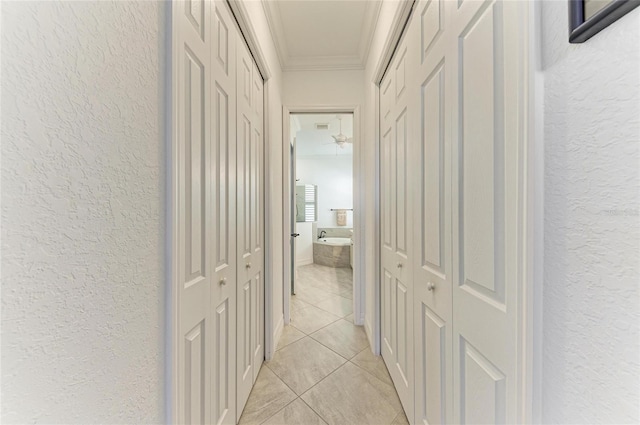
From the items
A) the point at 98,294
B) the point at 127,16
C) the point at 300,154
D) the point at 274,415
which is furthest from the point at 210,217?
Answer: the point at 300,154

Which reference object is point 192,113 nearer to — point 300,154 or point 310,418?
point 310,418

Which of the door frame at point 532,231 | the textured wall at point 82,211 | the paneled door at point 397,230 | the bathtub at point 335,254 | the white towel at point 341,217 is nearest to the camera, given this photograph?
the textured wall at point 82,211

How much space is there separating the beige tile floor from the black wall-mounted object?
1735mm

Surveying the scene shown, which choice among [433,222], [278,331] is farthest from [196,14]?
[278,331]

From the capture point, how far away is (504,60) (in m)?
0.64

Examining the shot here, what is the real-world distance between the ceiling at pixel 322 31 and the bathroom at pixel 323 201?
8.46 ft

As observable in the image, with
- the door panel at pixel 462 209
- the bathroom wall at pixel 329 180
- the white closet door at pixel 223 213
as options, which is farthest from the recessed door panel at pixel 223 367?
the bathroom wall at pixel 329 180

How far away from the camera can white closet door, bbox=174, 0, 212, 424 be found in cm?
76

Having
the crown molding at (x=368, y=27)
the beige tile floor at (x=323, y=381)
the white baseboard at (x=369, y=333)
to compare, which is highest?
the crown molding at (x=368, y=27)

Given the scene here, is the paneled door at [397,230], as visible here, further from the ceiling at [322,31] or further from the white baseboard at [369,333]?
the ceiling at [322,31]

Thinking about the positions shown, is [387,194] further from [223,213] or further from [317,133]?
[317,133]

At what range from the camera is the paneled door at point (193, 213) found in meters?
0.76

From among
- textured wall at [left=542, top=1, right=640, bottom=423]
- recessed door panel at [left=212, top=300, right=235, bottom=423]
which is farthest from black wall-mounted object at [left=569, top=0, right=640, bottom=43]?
recessed door panel at [left=212, top=300, right=235, bottom=423]

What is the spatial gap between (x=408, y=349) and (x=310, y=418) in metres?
0.68
